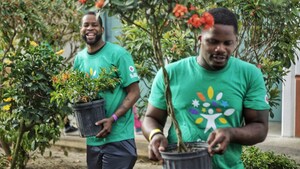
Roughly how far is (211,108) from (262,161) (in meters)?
3.71

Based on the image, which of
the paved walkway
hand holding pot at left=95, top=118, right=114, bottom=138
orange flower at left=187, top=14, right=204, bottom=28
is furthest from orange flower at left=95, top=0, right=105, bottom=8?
the paved walkway

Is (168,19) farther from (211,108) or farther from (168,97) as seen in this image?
(211,108)

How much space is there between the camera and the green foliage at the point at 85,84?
5.01 m

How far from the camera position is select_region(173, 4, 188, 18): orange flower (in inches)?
111

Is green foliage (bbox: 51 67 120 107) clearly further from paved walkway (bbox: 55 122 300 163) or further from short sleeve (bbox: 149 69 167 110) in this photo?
paved walkway (bbox: 55 122 300 163)

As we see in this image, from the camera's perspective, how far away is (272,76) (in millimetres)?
6543

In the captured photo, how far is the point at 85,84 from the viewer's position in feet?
16.5

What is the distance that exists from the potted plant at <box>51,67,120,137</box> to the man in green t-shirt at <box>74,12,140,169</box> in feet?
0.35

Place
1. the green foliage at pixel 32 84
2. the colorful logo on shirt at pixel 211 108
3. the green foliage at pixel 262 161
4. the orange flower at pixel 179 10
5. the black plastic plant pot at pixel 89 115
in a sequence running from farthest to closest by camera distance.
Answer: the green foliage at pixel 262 161, the green foliage at pixel 32 84, the black plastic plant pot at pixel 89 115, the colorful logo on shirt at pixel 211 108, the orange flower at pixel 179 10

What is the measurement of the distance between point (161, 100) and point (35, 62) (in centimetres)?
297

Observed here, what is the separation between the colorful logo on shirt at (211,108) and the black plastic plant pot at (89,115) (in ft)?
6.41

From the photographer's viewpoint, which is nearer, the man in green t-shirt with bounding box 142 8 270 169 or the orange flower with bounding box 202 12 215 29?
the orange flower with bounding box 202 12 215 29

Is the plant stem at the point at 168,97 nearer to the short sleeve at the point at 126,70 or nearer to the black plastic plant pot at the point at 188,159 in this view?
the black plastic plant pot at the point at 188,159

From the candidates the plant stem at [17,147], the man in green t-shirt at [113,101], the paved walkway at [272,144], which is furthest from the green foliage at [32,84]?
the paved walkway at [272,144]
